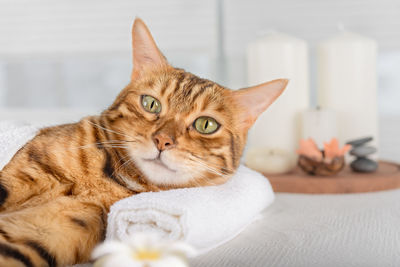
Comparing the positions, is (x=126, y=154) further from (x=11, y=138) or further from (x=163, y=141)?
(x=11, y=138)

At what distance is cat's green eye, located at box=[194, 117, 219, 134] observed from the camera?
1.00 m

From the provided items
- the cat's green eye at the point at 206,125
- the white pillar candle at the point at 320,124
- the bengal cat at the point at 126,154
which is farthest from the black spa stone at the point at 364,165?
the cat's green eye at the point at 206,125

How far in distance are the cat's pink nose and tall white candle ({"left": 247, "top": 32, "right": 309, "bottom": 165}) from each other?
105 centimetres

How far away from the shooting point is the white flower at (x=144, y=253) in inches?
22.2

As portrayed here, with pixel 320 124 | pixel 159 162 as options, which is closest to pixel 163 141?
pixel 159 162

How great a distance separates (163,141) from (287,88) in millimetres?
1131

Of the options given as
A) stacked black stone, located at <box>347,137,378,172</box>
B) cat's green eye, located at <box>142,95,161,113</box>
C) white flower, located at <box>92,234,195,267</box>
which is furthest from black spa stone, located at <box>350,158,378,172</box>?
white flower, located at <box>92,234,195,267</box>

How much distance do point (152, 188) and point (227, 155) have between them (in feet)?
0.62

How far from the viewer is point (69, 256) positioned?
809 mm

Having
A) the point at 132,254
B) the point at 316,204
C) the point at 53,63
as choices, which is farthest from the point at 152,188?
the point at 53,63

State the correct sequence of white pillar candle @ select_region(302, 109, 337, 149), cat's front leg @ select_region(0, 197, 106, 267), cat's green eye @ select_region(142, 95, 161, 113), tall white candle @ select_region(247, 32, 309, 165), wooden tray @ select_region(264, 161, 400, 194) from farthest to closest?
tall white candle @ select_region(247, 32, 309, 165) < white pillar candle @ select_region(302, 109, 337, 149) < wooden tray @ select_region(264, 161, 400, 194) < cat's green eye @ select_region(142, 95, 161, 113) < cat's front leg @ select_region(0, 197, 106, 267)

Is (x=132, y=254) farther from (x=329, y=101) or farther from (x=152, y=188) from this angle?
(x=329, y=101)

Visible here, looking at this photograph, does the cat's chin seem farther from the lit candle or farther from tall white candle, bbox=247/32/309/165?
tall white candle, bbox=247/32/309/165

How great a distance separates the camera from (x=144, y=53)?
43.8 inches
